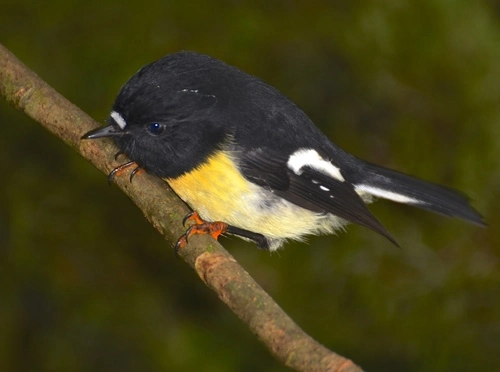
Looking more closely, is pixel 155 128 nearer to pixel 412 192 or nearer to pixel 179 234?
pixel 179 234

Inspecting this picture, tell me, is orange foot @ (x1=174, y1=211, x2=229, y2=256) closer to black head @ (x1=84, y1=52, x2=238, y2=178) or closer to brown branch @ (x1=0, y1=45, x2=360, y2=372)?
brown branch @ (x1=0, y1=45, x2=360, y2=372)

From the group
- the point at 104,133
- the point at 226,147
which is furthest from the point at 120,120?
the point at 226,147

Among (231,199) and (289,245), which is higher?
(289,245)

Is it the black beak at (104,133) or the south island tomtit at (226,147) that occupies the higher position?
the south island tomtit at (226,147)

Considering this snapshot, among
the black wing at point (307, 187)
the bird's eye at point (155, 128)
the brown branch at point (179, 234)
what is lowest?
the brown branch at point (179, 234)

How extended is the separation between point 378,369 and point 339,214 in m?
1.14

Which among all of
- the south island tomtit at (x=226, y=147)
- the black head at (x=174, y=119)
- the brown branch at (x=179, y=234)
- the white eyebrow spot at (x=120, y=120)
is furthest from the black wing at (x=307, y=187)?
the white eyebrow spot at (x=120, y=120)

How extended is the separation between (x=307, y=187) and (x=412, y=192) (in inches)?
16.9

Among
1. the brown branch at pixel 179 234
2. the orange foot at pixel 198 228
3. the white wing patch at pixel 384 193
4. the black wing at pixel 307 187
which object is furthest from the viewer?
the white wing patch at pixel 384 193

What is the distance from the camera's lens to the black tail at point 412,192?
299 cm

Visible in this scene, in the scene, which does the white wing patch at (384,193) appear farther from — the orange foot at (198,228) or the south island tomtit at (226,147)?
the orange foot at (198,228)

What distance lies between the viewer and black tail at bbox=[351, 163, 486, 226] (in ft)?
9.82

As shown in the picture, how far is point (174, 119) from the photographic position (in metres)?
2.55

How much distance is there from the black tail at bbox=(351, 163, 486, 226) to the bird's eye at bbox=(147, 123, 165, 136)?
73 cm
